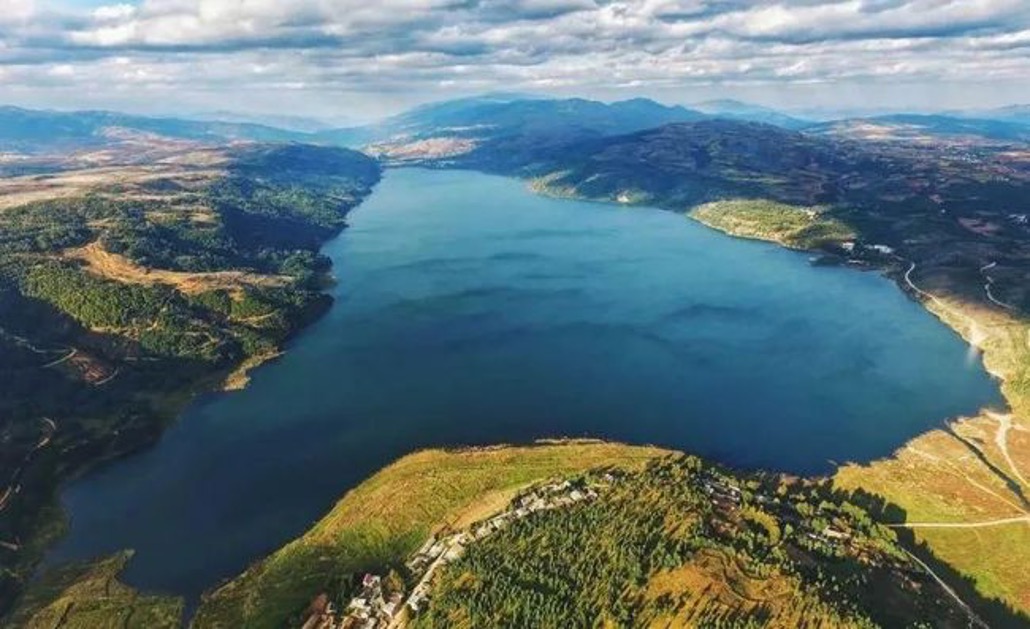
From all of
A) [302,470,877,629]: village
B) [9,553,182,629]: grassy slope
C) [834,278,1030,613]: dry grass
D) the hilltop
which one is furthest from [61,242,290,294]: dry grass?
[834,278,1030,613]: dry grass

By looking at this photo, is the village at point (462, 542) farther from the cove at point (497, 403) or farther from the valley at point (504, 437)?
the cove at point (497, 403)

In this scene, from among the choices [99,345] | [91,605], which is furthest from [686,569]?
[99,345]

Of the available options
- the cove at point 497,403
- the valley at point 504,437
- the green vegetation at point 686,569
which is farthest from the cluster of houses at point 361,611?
the cove at point 497,403

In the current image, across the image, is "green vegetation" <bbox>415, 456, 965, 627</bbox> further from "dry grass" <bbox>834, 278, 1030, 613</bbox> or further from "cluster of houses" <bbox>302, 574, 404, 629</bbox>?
"dry grass" <bbox>834, 278, 1030, 613</bbox>

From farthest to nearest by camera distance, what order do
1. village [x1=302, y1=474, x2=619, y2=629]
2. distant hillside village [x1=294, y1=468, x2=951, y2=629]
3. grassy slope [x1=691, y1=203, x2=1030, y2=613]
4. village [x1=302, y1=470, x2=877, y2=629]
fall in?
grassy slope [x1=691, y1=203, x2=1030, y2=613], distant hillside village [x1=294, y1=468, x2=951, y2=629], village [x1=302, y1=470, x2=877, y2=629], village [x1=302, y1=474, x2=619, y2=629]

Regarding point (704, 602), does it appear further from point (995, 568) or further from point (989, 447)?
point (989, 447)

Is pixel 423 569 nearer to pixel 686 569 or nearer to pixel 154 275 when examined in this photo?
pixel 686 569

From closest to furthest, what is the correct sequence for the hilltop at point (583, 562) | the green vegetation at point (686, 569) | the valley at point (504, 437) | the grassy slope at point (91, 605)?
the green vegetation at point (686, 569)
the hilltop at point (583, 562)
the grassy slope at point (91, 605)
the valley at point (504, 437)
